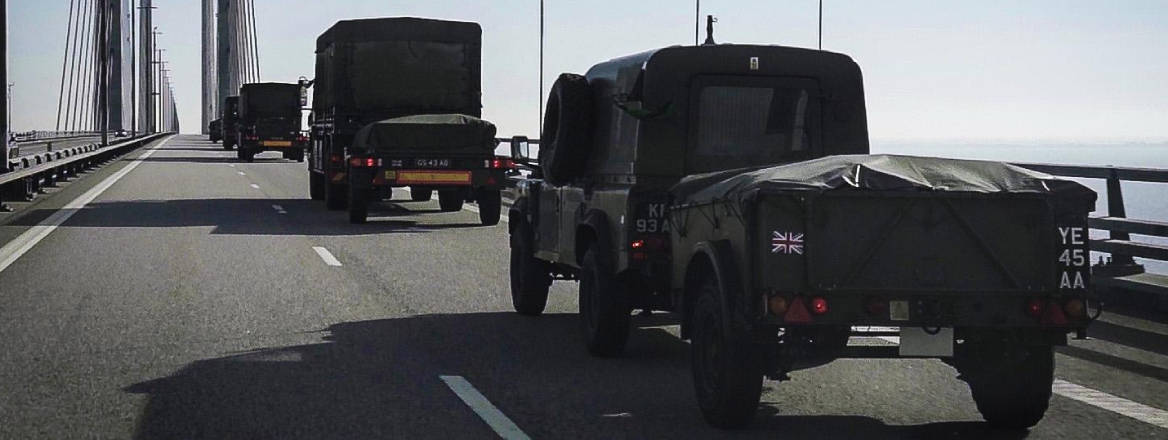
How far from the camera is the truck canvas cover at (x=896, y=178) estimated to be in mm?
6789

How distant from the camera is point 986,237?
677cm

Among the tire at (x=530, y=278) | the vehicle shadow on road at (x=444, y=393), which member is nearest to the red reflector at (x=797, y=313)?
the vehicle shadow on road at (x=444, y=393)

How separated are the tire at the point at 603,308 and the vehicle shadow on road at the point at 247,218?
11067 mm

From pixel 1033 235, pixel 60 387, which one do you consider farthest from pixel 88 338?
pixel 1033 235

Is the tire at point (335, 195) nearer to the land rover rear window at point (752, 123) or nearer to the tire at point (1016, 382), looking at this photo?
the land rover rear window at point (752, 123)

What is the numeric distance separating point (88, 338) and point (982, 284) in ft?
19.4

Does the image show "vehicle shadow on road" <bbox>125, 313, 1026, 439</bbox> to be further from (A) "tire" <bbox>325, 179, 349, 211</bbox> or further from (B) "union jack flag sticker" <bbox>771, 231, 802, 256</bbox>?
(A) "tire" <bbox>325, 179, 349, 211</bbox>

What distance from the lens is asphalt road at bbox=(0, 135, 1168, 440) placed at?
7.29 m

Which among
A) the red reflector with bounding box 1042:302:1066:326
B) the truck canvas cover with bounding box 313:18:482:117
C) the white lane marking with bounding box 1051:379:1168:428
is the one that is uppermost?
the truck canvas cover with bounding box 313:18:482:117

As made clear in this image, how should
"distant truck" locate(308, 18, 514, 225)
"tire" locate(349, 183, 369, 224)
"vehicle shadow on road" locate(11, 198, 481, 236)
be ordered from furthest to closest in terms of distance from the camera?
"distant truck" locate(308, 18, 514, 225)
"tire" locate(349, 183, 369, 224)
"vehicle shadow on road" locate(11, 198, 481, 236)

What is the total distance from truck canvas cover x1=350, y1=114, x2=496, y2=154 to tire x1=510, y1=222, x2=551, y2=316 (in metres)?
11.5

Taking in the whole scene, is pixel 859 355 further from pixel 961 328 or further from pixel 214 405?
pixel 214 405

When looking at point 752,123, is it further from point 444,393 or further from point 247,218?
point 247,218

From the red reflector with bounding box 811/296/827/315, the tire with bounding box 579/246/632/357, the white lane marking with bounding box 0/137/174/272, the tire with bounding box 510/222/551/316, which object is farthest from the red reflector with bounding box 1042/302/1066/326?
the white lane marking with bounding box 0/137/174/272
